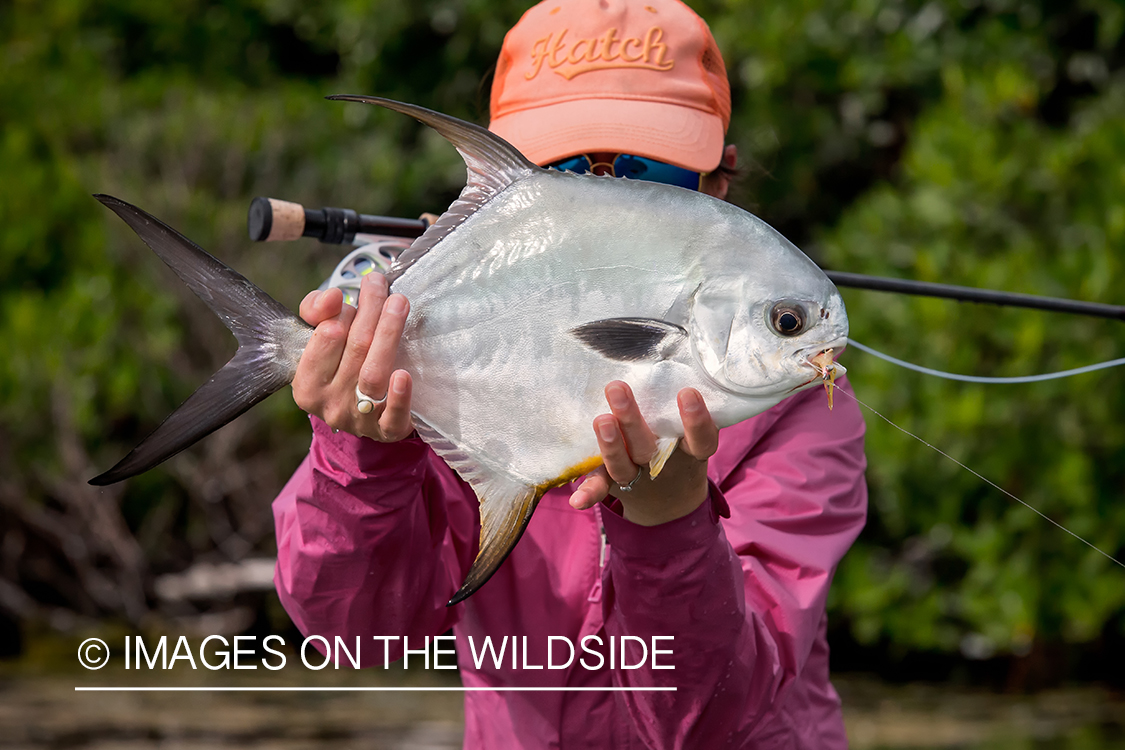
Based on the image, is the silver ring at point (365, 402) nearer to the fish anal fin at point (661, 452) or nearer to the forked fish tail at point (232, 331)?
the forked fish tail at point (232, 331)

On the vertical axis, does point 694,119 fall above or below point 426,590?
above

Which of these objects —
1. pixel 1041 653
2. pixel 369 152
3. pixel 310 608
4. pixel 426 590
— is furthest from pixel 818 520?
pixel 369 152

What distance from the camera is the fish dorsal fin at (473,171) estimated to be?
1.46 meters

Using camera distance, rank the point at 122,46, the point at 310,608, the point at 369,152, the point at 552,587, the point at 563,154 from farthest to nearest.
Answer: the point at 122,46, the point at 369,152, the point at 552,587, the point at 563,154, the point at 310,608

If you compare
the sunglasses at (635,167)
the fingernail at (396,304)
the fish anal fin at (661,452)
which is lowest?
the fish anal fin at (661,452)

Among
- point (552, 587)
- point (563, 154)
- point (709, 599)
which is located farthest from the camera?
point (552, 587)

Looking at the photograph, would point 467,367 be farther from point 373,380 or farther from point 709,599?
point 709,599

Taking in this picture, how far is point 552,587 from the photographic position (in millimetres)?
2029

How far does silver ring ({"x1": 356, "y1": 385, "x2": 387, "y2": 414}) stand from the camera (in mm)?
1430

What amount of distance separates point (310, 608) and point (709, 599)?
0.61 m

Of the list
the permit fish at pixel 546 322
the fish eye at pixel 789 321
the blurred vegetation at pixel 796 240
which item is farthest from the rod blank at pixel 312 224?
the blurred vegetation at pixel 796 240

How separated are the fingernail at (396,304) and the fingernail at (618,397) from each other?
0.28 metres

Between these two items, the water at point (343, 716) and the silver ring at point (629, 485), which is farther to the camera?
the water at point (343, 716)

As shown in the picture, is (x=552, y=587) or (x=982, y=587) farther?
(x=982, y=587)
